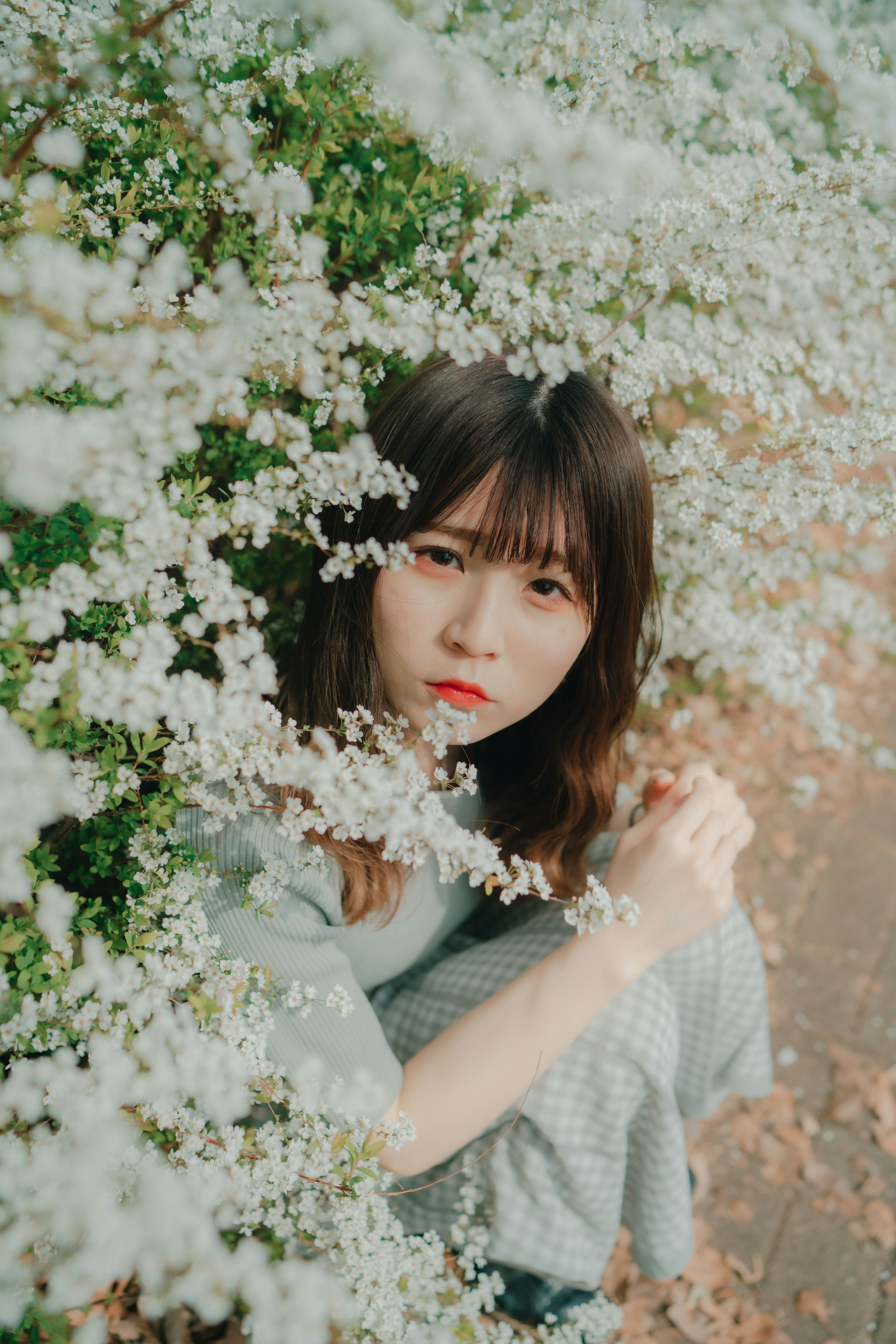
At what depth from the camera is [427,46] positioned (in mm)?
1847

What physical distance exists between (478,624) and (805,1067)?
2.53 m

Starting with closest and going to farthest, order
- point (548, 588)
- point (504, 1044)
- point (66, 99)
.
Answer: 1. point (66, 99)
2. point (548, 588)
3. point (504, 1044)

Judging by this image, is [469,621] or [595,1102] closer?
[469,621]

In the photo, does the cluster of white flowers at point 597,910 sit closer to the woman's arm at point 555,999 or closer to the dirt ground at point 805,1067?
the woman's arm at point 555,999

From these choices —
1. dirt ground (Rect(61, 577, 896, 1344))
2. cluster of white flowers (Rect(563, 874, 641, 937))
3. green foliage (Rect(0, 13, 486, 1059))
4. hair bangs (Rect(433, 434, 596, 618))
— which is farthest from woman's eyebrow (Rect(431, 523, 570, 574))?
dirt ground (Rect(61, 577, 896, 1344))

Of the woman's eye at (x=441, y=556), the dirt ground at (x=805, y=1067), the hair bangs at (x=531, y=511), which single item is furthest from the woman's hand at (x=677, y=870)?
the dirt ground at (x=805, y=1067)

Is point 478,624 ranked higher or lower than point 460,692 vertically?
higher

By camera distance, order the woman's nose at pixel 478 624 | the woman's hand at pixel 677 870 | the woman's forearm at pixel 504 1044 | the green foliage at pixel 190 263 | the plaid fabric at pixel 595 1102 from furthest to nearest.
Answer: the plaid fabric at pixel 595 1102, the woman's hand at pixel 677 870, the woman's forearm at pixel 504 1044, the woman's nose at pixel 478 624, the green foliage at pixel 190 263

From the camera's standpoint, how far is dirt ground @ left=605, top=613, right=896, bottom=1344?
2465mm

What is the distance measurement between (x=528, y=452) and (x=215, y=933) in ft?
3.69

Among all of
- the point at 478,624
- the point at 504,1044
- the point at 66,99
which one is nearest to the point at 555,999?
the point at 504,1044

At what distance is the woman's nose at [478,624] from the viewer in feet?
4.98

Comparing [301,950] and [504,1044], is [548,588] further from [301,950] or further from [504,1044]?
[504,1044]

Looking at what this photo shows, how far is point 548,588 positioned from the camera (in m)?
1.62
